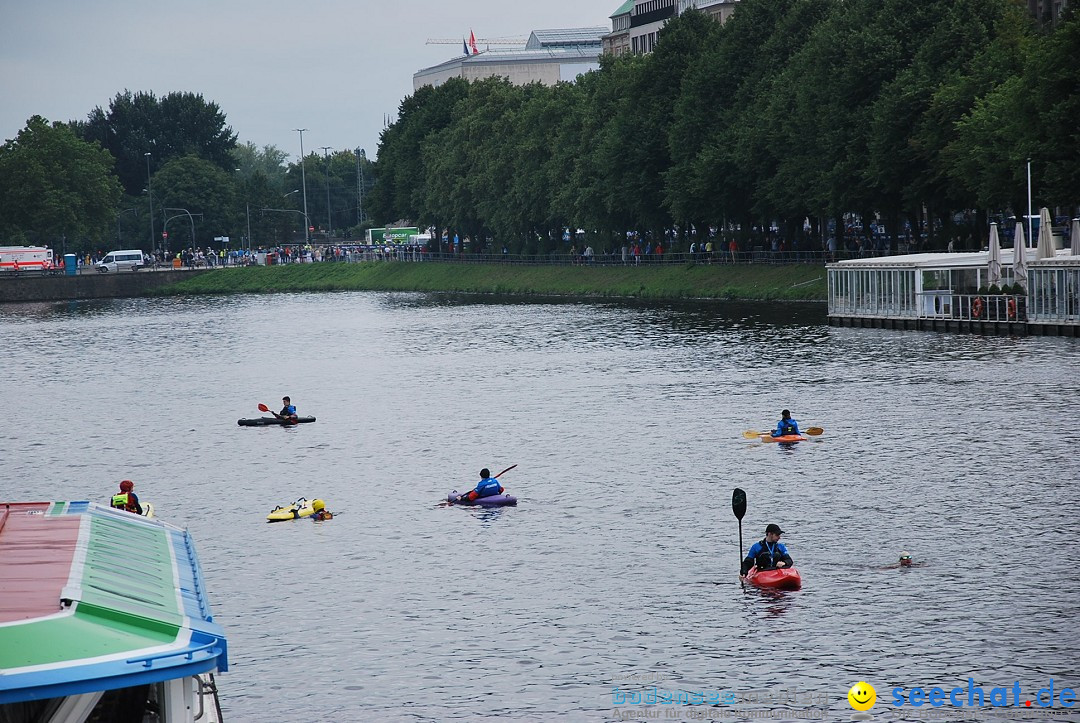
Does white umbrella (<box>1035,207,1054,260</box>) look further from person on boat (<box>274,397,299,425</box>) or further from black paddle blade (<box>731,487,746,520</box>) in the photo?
black paddle blade (<box>731,487,746,520</box>)

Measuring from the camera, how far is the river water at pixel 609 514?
28406mm

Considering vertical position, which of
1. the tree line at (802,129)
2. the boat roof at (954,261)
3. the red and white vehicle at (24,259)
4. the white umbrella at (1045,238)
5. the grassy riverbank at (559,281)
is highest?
the tree line at (802,129)

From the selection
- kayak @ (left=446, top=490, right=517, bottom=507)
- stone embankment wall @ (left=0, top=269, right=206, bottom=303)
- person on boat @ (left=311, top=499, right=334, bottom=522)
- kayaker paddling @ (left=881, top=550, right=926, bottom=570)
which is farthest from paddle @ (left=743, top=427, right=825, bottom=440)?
stone embankment wall @ (left=0, top=269, right=206, bottom=303)

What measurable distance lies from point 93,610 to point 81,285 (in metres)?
180

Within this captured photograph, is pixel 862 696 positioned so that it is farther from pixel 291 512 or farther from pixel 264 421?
pixel 264 421

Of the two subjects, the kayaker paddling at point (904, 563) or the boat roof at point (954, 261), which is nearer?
the kayaker paddling at point (904, 563)

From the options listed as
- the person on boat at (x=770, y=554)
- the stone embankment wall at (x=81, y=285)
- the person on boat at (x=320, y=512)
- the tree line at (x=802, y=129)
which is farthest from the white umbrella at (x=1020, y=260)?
the stone embankment wall at (x=81, y=285)

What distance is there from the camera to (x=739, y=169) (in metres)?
116

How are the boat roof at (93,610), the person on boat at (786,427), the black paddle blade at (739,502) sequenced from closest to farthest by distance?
the boat roof at (93,610) < the black paddle blade at (739,502) < the person on boat at (786,427)

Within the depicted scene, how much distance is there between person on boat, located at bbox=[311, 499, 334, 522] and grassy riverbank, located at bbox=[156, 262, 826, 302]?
232 ft

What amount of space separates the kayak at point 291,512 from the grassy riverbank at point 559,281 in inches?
2783

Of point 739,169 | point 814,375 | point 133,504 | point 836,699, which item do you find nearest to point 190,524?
point 133,504

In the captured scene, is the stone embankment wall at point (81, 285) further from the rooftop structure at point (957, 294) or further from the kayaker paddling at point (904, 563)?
the kayaker paddling at point (904, 563)

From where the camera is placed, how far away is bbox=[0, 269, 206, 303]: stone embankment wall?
18500 centimetres
